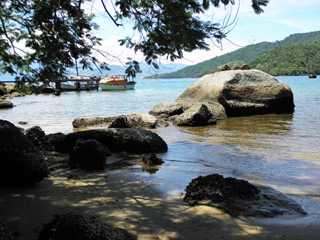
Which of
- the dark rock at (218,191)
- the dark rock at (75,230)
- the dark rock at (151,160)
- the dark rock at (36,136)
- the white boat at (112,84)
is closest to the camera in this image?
the dark rock at (75,230)

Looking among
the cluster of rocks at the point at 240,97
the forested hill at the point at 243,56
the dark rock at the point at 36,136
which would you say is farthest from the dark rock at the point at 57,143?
the forested hill at the point at 243,56

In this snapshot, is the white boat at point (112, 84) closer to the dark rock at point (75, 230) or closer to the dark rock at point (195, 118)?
the dark rock at point (195, 118)

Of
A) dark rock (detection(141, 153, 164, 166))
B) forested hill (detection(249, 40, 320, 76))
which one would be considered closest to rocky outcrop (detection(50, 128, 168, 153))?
dark rock (detection(141, 153, 164, 166))

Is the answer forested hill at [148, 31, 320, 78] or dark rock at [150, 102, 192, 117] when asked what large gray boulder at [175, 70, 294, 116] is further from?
forested hill at [148, 31, 320, 78]

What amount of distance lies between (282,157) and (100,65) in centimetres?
439

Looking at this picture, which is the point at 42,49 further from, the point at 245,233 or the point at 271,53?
the point at 271,53

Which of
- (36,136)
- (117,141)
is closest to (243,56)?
(117,141)

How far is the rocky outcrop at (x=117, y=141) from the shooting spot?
711 cm

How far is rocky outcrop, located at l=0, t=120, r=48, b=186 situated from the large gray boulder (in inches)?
421

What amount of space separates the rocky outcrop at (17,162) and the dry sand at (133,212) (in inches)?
5.5

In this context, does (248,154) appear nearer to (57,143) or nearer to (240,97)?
(57,143)

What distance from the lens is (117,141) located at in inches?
280

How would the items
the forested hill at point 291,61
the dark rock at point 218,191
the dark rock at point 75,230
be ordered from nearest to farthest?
1. the dark rock at point 75,230
2. the dark rock at point 218,191
3. the forested hill at point 291,61

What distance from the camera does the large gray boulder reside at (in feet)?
46.1
